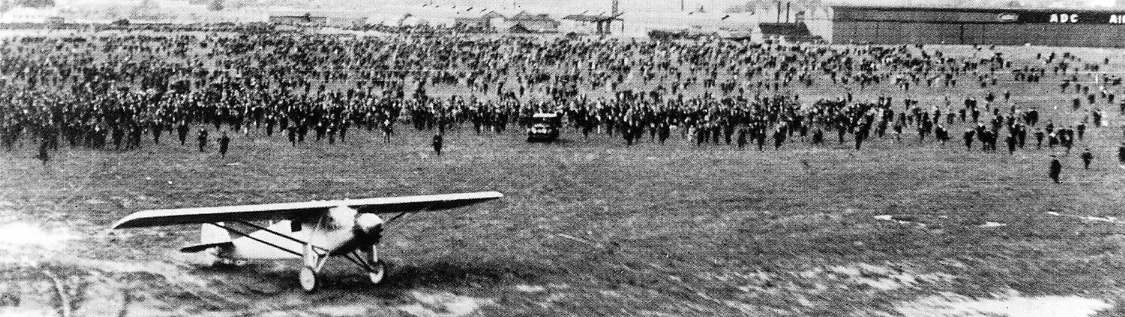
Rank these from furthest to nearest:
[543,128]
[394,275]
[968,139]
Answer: [543,128], [968,139], [394,275]

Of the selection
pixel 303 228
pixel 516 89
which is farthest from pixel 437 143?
pixel 516 89

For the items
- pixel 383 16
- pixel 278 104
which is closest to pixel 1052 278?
pixel 278 104

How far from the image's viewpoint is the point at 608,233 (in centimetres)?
2978

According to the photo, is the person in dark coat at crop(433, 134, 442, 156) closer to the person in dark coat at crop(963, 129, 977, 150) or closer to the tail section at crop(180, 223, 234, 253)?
the tail section at crop(180, 223, 234, 253)

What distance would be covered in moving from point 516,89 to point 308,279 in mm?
53491

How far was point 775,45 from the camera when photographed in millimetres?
104625

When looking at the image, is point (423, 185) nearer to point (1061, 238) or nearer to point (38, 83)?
point (1061, 238)

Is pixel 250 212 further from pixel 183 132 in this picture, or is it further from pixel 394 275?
pixel 183 132

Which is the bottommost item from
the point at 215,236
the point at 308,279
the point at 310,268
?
the point at 308,279

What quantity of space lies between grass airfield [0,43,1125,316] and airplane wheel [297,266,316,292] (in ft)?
1.01

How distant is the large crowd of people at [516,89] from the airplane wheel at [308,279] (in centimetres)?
2209

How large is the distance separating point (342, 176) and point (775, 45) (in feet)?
235

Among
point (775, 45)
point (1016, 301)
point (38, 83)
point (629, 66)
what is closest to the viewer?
point (1016, 301)

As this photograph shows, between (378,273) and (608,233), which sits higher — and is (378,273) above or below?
above
